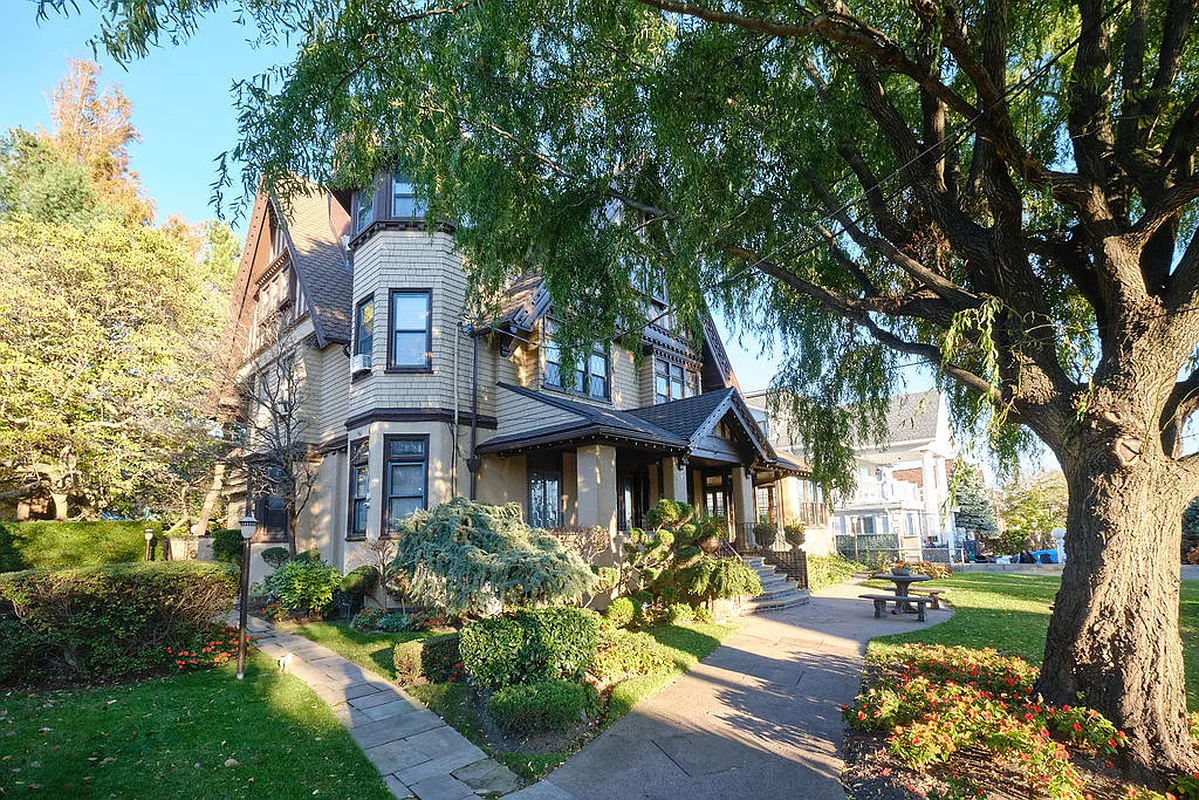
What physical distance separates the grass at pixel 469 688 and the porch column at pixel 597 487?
244 centimetres

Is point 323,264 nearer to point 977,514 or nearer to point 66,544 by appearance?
point 66,544

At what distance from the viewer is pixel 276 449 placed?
15047mm

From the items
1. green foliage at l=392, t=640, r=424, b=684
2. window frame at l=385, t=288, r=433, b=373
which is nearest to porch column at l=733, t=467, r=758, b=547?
window frame at l=385, t=288, r=433, b=373

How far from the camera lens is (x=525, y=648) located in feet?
23.1

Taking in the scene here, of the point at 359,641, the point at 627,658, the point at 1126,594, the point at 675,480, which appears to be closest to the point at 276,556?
the point at 359,641

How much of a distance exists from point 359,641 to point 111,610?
141 inches

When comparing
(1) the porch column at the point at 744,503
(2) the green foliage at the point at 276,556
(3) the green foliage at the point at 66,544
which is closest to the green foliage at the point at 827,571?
(1) the porch column at the point at 744,503

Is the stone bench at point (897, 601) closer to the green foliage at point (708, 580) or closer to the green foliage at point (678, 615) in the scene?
the green foliage at point (708, 580)

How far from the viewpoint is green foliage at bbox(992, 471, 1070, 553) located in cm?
3047

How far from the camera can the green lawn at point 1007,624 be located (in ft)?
31.3

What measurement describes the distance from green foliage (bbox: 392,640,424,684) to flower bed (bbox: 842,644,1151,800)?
5168 millimetres

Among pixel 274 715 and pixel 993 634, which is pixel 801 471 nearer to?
pixel 993 634

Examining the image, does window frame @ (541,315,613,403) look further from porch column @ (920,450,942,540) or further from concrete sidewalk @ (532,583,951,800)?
porch column @ (920,450,942,540)

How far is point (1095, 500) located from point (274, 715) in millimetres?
8675
